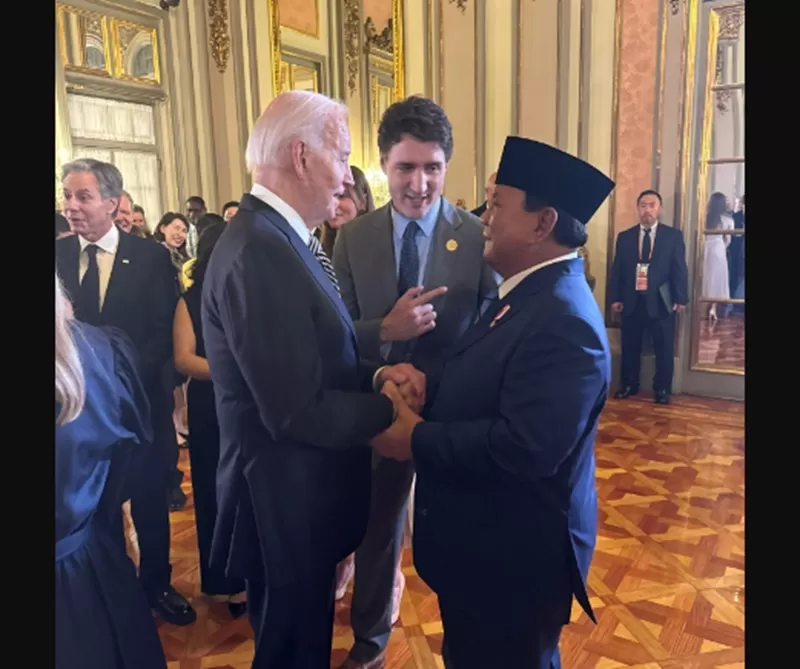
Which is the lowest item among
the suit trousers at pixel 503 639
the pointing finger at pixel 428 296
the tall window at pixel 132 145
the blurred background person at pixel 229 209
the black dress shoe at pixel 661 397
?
the black dress shoe at pixel 661 397

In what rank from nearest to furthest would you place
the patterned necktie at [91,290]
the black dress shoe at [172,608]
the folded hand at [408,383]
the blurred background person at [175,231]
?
the folded hand at [408,383]
the patterned necktie at [91,290]
the black dress shoe at [172,608]
the blurred background person at [175,231]

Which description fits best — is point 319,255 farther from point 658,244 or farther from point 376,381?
point 658,244

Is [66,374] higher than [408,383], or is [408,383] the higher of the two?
[66,374]

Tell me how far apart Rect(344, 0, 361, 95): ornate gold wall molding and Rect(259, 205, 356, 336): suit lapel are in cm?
204

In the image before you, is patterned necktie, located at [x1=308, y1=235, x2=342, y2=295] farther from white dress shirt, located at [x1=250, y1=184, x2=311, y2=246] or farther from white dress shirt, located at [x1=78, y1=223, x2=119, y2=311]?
white dress shirt, located at [x1=78, y1=223, x2=119, y2=311]

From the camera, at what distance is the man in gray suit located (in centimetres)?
140

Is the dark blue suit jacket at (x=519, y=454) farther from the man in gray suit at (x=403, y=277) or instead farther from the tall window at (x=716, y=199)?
the tall window at (x=716, y=199)

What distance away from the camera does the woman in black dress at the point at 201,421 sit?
1.77 metres

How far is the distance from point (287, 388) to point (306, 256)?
0.74ft

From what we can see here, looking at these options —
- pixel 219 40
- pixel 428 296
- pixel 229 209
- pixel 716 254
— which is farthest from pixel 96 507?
pixel 716 254

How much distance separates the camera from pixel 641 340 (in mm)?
4082

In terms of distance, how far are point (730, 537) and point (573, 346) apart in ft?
6.16

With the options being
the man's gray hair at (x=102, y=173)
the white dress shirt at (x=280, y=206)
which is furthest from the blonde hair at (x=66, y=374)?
the man's gray hair at (x=102, y=173)

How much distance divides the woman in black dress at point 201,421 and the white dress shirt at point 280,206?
654mm
